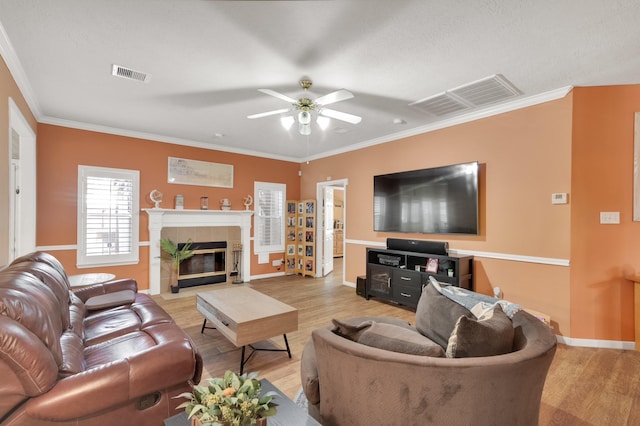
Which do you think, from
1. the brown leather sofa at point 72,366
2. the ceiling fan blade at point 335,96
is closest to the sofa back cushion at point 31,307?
the brown leather sofa at point 72,366

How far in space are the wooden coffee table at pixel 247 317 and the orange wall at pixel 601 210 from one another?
2949 mm

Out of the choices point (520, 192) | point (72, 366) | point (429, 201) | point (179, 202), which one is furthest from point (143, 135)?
point (520, 192)

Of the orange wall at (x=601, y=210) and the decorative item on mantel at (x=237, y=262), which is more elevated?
the orange wall at (x=601, y=210)

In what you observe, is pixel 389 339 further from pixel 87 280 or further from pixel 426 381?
pixel 87 280

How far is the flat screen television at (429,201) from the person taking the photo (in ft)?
12.6

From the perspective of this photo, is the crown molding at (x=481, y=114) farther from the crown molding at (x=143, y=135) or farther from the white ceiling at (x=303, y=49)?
the crown molding at (x=143, y=135)

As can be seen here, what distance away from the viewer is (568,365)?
2.63 meters

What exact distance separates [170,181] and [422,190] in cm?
420

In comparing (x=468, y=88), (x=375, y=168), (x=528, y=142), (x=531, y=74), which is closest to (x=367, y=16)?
(x=468, y=88)

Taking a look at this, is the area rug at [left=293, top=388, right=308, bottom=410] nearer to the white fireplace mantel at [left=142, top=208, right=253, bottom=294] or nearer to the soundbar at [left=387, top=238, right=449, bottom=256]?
the soundbar at [left=387, top=238, right=449, bottom=256]

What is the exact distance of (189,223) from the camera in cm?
536

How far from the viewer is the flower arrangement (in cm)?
102

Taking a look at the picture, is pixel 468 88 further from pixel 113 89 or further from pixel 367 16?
pixel 113 89

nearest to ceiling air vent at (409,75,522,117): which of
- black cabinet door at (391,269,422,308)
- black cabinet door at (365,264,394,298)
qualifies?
black cabinet door at (391,269,422,308)
